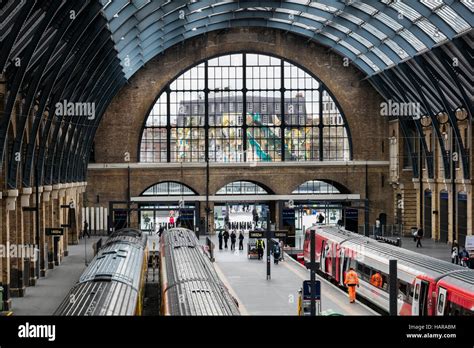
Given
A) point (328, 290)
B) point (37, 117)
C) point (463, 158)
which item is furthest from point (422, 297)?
point (463, 158)

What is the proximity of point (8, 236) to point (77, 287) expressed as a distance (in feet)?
41.3

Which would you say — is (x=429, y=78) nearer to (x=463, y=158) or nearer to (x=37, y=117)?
(x=463, y=158)

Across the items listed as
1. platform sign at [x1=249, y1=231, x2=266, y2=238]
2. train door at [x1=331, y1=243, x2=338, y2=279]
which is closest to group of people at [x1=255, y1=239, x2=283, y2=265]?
train door at [x1=331, y1=243, x2=338, y2=279]

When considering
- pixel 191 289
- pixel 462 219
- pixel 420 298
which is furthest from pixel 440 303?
pixel 462 219

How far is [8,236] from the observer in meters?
28.8

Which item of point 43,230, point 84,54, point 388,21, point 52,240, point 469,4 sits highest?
point 388,21

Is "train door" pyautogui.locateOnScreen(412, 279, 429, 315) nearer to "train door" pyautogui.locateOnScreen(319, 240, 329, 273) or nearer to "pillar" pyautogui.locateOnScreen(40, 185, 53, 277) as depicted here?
"train door" pyautogui.locateOnScreen(319, 240, 329, 273)

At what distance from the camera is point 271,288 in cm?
3216

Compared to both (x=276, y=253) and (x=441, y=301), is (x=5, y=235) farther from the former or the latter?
(x=276, y=253)

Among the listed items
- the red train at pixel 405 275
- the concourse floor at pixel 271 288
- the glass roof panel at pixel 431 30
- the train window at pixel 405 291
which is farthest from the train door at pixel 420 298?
the glass roof panel at pixel 431 30

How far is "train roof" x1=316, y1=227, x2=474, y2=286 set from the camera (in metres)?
20.7
